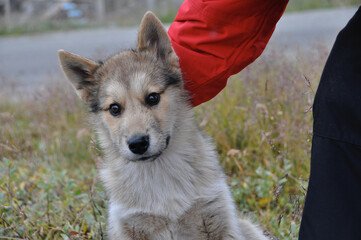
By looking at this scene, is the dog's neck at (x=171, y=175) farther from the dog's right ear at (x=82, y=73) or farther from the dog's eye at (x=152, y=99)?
the dog's right ear at (x=82, y=73)

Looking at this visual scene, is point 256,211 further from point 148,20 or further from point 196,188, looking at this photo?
point 148,20

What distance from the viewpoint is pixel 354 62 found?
1.97 m

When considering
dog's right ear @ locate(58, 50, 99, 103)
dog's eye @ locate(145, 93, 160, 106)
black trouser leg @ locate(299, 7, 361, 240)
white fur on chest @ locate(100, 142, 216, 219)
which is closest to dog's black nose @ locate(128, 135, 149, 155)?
dog's eye @ locate(145, 93, 160, 106)

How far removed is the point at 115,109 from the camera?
280 cm

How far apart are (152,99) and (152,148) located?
0.38m

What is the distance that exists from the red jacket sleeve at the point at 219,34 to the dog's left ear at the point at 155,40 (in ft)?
0.19

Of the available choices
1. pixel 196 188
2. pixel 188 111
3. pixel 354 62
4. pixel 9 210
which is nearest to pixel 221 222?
pixel 196 188

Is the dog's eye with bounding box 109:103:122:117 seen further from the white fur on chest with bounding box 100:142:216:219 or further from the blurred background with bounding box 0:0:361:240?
the blurred background with bounding box 0:0:361:240

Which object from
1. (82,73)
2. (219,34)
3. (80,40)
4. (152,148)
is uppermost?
(219,34)

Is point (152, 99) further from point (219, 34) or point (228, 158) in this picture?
point (228, 158)

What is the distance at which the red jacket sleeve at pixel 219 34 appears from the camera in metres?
2.41

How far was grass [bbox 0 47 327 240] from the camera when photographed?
341 cm

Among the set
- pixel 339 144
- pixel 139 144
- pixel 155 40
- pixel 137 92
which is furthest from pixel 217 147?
pixel 339 144

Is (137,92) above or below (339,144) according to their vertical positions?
below
